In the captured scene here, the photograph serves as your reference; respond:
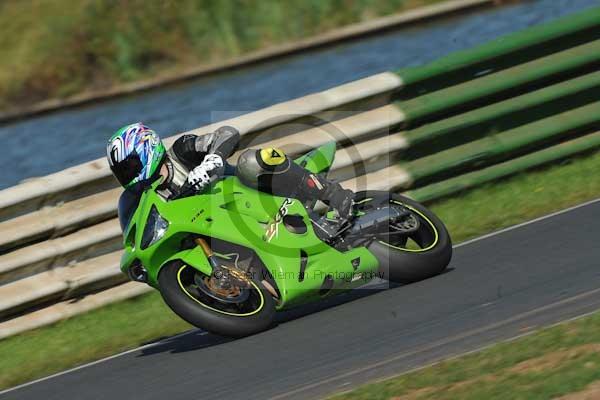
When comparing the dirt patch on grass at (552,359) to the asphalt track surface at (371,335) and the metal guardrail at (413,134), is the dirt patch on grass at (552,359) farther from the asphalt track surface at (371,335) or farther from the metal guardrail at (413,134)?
the metal guardrail at (413,134)

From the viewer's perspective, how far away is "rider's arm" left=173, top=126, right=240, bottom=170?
293 inches

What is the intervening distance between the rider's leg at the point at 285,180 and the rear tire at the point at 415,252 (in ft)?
0.96

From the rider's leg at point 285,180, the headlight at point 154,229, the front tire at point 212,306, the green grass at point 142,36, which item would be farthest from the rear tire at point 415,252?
the green grass at point 142,36

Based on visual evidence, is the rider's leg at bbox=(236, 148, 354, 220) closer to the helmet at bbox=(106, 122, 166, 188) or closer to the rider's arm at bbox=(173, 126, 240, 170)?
the rider's arm at bbox=(173, 126, 240, 170)

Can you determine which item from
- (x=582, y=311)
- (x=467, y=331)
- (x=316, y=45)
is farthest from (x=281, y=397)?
(x=316, y=45)

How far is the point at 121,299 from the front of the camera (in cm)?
882

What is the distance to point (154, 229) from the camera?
710 cm

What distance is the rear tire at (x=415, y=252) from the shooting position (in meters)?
7.38

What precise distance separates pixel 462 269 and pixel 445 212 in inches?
64.8

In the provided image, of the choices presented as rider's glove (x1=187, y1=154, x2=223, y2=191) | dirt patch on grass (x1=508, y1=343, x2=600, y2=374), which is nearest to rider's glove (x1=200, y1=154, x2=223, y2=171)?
rider's glove (x1=187, y1=154, x2=223, y2=191)

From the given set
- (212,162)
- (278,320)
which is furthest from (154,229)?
(278,320)

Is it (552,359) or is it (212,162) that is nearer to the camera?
(552,359)

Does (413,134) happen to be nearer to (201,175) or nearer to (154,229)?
(201,175)

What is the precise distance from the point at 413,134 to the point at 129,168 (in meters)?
2.94
